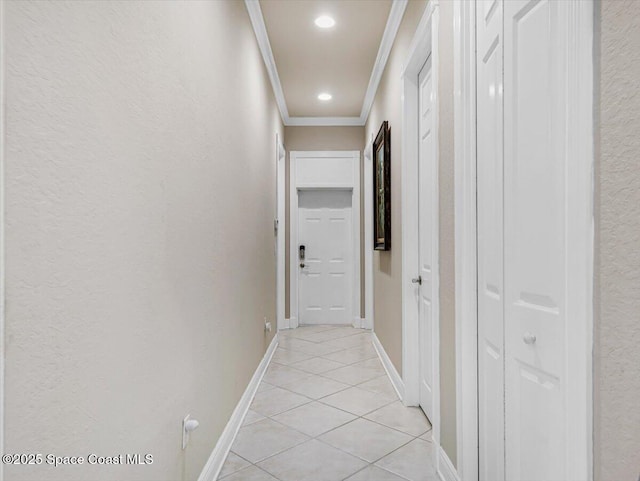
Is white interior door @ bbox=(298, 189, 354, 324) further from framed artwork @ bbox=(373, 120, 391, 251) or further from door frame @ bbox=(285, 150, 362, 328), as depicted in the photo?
framed artwork @ bbox=(373, 120, 391, 251)

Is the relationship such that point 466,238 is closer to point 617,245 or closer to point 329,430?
point 617,245

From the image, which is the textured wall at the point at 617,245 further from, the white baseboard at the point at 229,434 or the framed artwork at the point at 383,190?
the framed artwork at the point at 383,190

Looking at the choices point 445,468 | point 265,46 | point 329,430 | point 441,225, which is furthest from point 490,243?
point 265,46

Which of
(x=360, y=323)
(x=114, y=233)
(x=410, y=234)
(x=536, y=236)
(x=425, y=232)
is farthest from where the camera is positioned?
(x=360, y=323)

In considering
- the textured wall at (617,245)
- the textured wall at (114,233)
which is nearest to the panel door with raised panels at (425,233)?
the textured wall at (114,233)

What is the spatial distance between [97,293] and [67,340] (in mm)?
139

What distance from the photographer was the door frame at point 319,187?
5809 millimetres

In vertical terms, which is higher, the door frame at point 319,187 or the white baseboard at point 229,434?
the door frame at point 319,187

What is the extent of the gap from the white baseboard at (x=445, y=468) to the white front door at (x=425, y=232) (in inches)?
24.8

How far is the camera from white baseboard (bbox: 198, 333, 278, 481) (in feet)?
6.34

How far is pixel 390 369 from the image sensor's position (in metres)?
3.62

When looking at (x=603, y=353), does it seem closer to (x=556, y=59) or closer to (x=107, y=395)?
(x=556, y=59)

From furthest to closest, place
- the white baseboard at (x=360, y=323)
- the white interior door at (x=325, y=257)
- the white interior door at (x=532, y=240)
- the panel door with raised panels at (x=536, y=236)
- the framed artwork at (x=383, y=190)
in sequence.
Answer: the white interior door at (x=325, y=257)
the white baseboard at (x=360, y=323)
the framed artwork at (x=383, y=190)
the panel door with raised panels at (x=536, y=236)
the white interior door at (x=532, y=240)

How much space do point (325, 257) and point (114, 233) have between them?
5076mm
